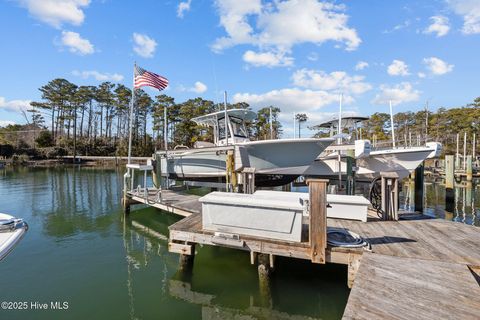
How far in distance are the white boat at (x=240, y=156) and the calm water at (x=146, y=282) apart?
382 centimetres

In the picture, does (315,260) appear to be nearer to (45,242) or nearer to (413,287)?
(413,287)

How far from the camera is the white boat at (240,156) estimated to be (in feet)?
32.8

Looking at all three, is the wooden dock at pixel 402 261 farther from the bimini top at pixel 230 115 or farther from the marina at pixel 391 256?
the bimini top at pixel 230 115

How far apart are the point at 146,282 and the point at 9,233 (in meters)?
2.58

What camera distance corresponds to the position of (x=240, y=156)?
31.5 ft

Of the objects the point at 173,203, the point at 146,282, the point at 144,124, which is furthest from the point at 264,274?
the point at 144,124

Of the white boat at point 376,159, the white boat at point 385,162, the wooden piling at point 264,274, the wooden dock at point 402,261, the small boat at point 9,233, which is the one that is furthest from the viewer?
the white boat at point 385,162

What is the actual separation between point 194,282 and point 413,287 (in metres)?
3.88

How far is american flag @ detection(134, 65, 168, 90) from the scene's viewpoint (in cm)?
1089

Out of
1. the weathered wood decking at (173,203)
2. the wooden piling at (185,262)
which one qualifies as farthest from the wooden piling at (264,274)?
the weathered wood decking at (173,203)

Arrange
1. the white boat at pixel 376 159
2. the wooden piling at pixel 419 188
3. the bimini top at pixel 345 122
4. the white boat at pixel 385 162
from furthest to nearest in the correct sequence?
the bimini top at pixel 345 122
the white boat at pixel 385 162
the white boat at pixel 376 159
the wooden piling at pixel 419 188

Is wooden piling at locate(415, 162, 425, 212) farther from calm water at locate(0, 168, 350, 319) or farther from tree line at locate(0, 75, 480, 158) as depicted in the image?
tree line at locate(0, 75, 480, 158)

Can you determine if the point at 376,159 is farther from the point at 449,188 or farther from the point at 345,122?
the point at 345,122

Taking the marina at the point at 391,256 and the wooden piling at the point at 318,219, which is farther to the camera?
the wooden piling at the point at 318,219
